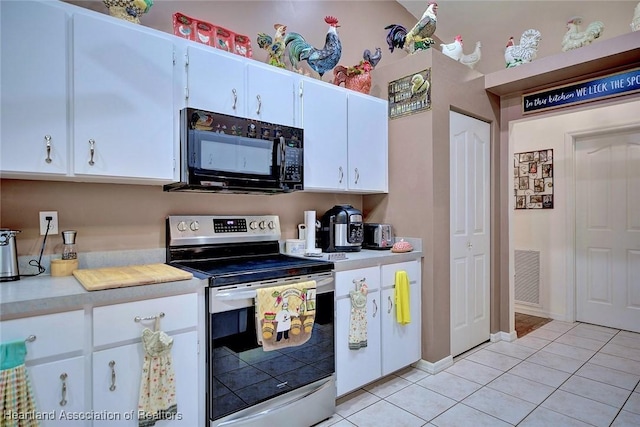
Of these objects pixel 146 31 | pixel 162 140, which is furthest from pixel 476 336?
pixel 146 31

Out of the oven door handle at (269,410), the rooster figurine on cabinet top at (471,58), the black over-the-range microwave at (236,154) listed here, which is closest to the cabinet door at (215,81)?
the black over-the-range microwave at (236,154)

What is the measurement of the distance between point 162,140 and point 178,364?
1147mm

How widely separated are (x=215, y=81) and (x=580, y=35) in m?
2.80

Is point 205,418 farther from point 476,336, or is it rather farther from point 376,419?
point 476,336

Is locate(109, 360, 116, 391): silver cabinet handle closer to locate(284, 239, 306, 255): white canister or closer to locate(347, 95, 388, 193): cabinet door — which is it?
locate(284, 239, 306, 255): white canister

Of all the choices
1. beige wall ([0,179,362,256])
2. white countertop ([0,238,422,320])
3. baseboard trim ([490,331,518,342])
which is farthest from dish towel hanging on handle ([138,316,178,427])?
baseboard trim ([490,331,518,342])

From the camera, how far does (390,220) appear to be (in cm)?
312

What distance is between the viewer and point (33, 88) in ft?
5.17

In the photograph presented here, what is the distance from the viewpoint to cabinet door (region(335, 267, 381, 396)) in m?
2.29

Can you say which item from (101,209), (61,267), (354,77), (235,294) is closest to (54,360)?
(61,267)

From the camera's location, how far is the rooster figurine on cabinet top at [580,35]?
2721 millimetres

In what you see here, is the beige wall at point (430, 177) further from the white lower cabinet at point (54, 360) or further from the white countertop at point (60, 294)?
the white lower cabinet at point (54, 360)

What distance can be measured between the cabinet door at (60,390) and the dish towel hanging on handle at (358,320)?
57.5 inches

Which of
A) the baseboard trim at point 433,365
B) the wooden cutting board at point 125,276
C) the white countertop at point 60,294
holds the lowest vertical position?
the baseboard trim at point 433,365
